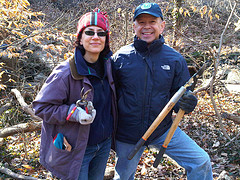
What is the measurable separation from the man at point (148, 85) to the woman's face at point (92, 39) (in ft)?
1.77

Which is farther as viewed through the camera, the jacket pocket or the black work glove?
the black work glove

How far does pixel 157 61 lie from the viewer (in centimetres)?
292

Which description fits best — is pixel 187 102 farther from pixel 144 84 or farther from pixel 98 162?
pixel 98 162

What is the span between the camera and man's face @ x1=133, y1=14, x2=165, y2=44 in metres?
2.96

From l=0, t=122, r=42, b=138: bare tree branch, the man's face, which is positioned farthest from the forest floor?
the man's face

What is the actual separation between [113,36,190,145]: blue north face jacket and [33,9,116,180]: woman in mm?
262

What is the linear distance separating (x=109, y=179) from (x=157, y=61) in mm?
2767

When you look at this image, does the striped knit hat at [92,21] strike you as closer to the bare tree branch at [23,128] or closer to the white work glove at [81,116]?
the white work glove at [81,116]

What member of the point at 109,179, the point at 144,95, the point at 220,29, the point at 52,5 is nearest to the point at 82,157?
the point at 144,95

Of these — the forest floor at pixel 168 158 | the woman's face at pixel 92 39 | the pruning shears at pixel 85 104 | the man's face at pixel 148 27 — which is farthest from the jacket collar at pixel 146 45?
the forest floor at pixel 168 158

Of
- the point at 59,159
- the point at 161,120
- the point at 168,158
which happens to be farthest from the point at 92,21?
the point at 168,158

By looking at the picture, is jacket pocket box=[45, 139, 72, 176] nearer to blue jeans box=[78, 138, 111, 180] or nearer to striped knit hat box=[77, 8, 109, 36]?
blue jeans box=[78, 138, 111, 180]

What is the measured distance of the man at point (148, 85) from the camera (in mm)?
2859

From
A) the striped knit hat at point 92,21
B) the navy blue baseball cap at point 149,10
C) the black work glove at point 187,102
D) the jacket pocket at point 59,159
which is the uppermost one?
the navy blue baseball cap at point 149,10
